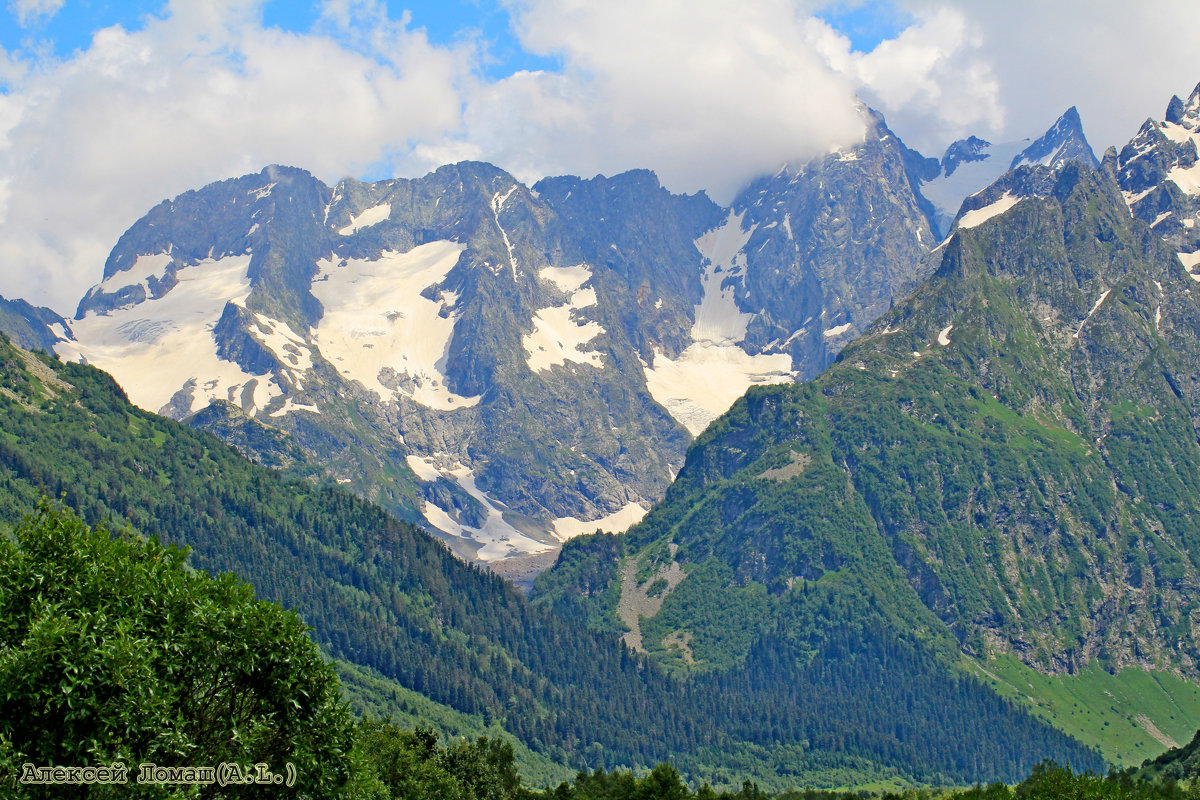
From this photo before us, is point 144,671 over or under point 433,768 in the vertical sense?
over

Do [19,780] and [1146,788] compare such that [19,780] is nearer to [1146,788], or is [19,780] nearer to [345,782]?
[345,782]

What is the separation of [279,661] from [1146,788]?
150 meters

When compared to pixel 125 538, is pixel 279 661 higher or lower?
lower

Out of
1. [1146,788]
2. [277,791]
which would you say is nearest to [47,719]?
[277,791]

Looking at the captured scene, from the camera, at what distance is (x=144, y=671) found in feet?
200

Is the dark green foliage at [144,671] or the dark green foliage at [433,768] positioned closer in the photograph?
the dark green foliage at [144,671]

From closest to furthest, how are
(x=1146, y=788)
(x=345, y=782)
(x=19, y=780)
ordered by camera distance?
1. (x=19, y=780)
2. (x=345, y=782)
3. (x=1146, y=788)

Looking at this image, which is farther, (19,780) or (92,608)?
(92,608)

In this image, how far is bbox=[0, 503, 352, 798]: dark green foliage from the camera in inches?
2346

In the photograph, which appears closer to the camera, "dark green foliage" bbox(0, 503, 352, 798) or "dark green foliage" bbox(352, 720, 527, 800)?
"dark green foliage" bbox(0, 503, 352, 798)

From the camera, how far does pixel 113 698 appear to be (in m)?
60.2

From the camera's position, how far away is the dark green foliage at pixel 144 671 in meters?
59.6

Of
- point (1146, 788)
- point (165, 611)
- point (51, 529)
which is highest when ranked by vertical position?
point (51, 529)

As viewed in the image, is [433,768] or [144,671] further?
[433,768]
